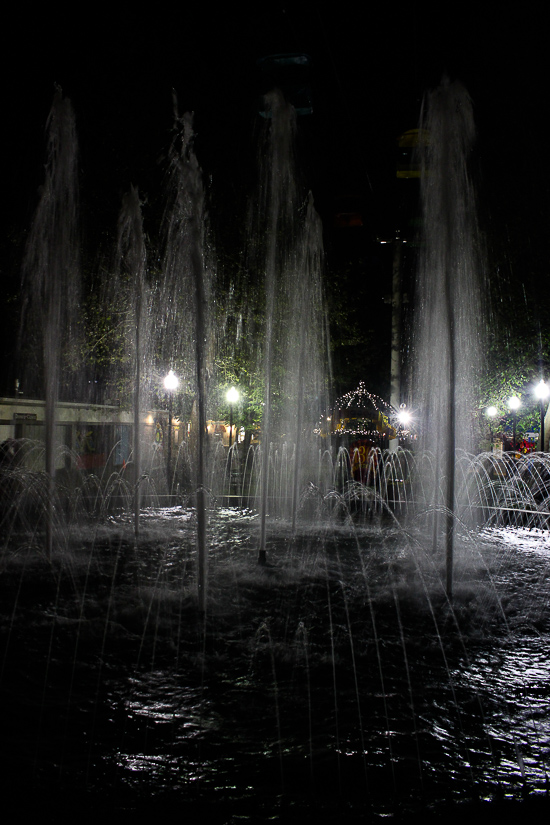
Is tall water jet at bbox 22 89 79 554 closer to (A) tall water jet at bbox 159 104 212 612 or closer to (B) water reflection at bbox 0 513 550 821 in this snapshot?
(A) tall water jet at bbox 159 104 212 612

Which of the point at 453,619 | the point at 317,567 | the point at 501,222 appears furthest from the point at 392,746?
the point at 501,222

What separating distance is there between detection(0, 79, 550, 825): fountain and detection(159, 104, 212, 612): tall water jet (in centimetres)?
5

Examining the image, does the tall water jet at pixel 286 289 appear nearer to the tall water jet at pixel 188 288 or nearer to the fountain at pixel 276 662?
the fountain at pixel 276 662

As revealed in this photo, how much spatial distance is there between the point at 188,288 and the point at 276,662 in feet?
46.1

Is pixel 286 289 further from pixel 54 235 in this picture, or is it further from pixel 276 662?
pixel 276 662

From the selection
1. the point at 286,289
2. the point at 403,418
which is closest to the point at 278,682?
the point at 286,289

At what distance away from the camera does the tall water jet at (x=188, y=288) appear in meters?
6.94

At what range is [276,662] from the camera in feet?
17.5

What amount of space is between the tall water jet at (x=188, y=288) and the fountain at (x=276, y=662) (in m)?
0.05

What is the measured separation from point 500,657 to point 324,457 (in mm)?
27969

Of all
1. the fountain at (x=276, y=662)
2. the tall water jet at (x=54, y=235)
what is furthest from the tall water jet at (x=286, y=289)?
the tall water jet at (x=54, y=235)

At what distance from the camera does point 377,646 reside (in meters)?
5.80

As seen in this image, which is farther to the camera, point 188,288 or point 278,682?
point 188,288

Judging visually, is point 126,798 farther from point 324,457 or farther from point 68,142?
point 324,457
